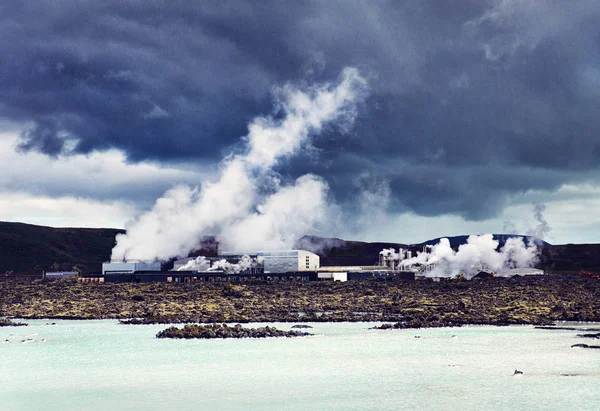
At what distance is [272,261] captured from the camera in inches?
6122

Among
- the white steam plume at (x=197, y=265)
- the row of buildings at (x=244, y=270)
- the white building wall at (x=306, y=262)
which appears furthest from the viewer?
the white steam plume at (x=197, y=265)

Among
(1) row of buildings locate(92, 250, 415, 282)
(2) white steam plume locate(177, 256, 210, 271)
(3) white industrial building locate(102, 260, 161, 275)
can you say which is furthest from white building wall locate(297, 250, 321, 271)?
(3) white industrial building locate(102, 260, 161, 275)

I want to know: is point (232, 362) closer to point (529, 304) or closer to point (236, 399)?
point (236, 399)

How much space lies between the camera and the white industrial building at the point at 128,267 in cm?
15762

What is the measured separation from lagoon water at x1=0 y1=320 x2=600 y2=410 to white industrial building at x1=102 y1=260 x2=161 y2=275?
108172mm

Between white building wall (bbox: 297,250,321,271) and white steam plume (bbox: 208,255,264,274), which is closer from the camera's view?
white building wall (bbox: 297,250,321,271)

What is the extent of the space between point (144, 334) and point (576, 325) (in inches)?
1218

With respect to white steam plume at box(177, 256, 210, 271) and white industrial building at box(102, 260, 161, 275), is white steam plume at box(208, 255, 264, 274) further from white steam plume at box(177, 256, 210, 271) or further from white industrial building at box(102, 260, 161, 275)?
white industrial building at box(102, 260, 161, 275)

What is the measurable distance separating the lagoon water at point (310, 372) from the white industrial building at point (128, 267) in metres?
108

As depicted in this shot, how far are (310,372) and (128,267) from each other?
131 meters

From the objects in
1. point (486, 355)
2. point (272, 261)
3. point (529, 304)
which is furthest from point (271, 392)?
point (272, 261)

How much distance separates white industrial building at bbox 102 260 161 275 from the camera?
157625 millimetres

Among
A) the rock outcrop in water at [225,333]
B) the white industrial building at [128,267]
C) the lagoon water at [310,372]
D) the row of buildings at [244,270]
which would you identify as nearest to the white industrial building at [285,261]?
the row of buildings at [244,270]

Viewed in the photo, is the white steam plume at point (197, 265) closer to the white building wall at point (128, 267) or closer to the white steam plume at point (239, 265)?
the white steam plume at point (239, 265)
